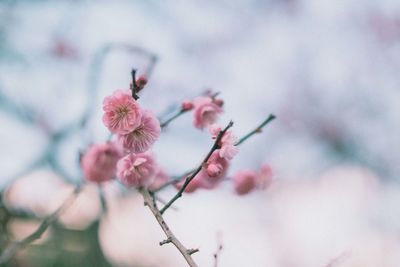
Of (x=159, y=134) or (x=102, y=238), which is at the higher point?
(x=102, y=238)

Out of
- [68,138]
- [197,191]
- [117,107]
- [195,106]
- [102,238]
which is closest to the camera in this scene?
[117,107]

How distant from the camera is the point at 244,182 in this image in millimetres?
2445

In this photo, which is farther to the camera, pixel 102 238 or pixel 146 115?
pixel 102 238

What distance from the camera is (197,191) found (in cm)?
228

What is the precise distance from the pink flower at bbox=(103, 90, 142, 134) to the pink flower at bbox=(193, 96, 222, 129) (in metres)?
0.53

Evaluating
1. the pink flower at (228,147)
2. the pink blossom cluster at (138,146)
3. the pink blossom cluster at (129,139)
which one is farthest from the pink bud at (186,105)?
the pink flower at (228,147)

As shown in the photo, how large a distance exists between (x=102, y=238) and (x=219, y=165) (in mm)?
4802

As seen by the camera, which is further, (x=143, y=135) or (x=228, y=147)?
(x=143, y=135)

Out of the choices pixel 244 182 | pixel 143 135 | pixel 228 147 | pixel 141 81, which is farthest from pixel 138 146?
pixel 244 182

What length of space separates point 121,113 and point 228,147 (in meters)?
0.46

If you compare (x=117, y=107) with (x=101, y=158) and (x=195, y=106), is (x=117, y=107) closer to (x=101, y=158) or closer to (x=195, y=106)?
(x=101, y=158)

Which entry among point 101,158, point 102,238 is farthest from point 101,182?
point 102,238

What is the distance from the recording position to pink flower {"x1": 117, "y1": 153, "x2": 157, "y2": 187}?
1749mm

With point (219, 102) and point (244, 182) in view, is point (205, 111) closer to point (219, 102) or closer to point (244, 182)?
point (219, 102)
